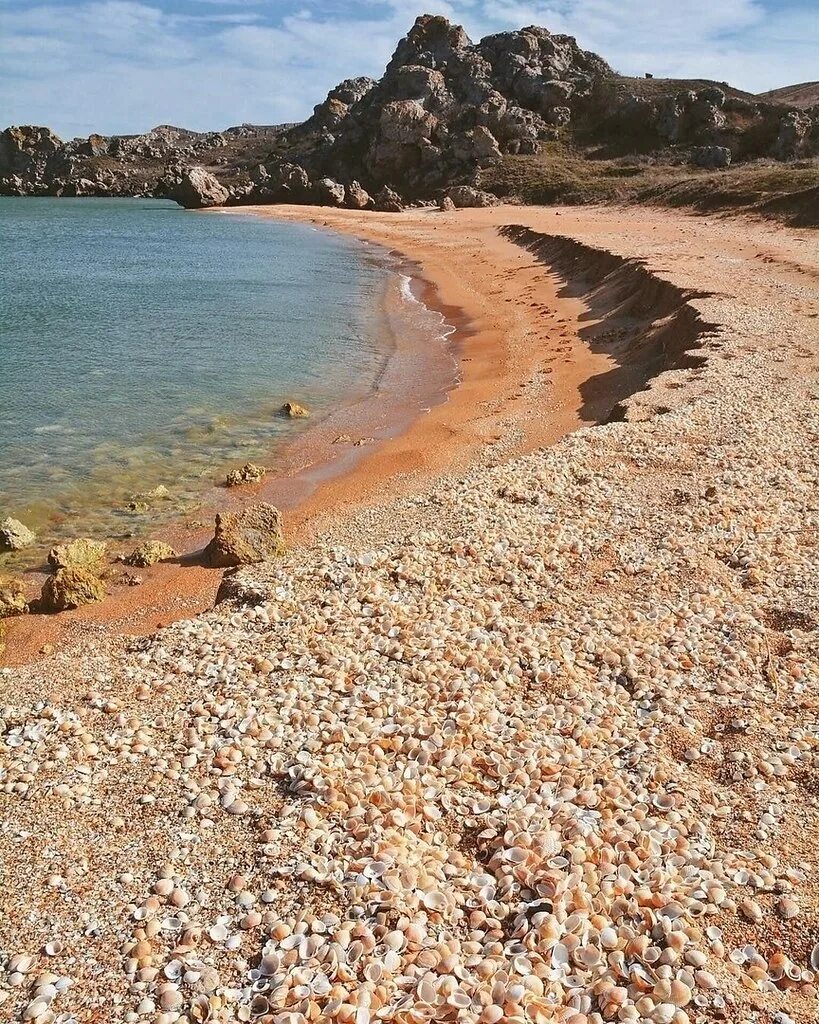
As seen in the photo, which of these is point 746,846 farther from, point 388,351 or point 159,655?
point 388,351

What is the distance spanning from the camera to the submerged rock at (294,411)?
62.2 feet

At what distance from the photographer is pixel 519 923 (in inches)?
202

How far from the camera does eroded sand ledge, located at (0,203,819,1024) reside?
4805 mm

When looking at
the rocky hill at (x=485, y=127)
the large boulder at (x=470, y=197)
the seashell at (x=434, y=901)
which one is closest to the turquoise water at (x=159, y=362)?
the seashell at (x=434, y=901)

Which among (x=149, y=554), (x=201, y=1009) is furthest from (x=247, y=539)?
(x=201, y=1009)

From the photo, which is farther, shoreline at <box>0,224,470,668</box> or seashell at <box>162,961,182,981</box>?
shoreline at <box>0,224,470,668</box>

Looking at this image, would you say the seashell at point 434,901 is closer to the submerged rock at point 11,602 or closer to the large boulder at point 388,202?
the submerged rock at point 11,602

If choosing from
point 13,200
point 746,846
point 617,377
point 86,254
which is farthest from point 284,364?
point 13,200

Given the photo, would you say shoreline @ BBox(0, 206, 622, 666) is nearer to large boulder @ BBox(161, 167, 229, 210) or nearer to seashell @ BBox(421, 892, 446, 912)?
seashell @ BBox(421, 892, 446, 912)

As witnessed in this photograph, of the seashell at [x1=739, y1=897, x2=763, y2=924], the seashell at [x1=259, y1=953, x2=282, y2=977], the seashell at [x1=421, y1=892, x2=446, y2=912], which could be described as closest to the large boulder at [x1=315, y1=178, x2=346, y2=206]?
the seashell at [x1=421, y1=892, x2=446, y2=912]

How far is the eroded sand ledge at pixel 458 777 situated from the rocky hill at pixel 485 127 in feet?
236

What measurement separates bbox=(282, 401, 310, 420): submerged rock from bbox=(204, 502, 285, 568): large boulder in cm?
734

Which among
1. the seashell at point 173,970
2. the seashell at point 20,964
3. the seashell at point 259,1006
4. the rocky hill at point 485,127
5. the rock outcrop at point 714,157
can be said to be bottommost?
the seashell at point 20,964

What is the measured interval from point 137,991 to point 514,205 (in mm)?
76676
